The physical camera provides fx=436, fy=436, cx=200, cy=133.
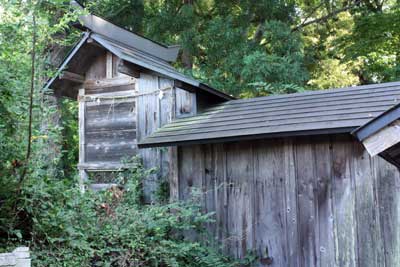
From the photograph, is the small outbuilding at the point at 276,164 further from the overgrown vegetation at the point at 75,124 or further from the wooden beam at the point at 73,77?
the wooden beam at the point at 73,77

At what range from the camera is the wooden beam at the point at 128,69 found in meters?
7.38

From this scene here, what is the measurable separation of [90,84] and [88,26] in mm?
1190

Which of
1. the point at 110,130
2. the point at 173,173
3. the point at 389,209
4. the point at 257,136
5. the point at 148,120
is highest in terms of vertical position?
the point at 148,120

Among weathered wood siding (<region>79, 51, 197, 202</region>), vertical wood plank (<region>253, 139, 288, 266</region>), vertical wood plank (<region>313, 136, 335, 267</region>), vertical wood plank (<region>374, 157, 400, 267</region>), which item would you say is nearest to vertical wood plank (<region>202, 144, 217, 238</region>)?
vertical wood plank (<region>253, 139, 288, 266</region>)

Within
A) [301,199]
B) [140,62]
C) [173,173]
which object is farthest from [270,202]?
[140,62]

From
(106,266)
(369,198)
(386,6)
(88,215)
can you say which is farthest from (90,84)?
(386,6)

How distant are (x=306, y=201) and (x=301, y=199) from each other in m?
0.07

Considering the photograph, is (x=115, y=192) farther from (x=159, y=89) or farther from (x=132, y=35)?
(x=132, y=35)

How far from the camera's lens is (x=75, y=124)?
516 inches

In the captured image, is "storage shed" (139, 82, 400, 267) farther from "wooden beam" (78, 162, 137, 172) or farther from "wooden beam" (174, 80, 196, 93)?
"wooden beam" (78, 162, 137, 172)

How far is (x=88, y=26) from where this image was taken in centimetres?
780

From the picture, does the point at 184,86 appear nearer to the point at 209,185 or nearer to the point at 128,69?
the point at 128,69

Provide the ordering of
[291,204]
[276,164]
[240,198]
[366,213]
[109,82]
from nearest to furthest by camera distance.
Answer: [366,213], [291,204], [276,164], [240,198], [109,82]

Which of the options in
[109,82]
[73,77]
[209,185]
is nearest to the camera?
[209,185]
